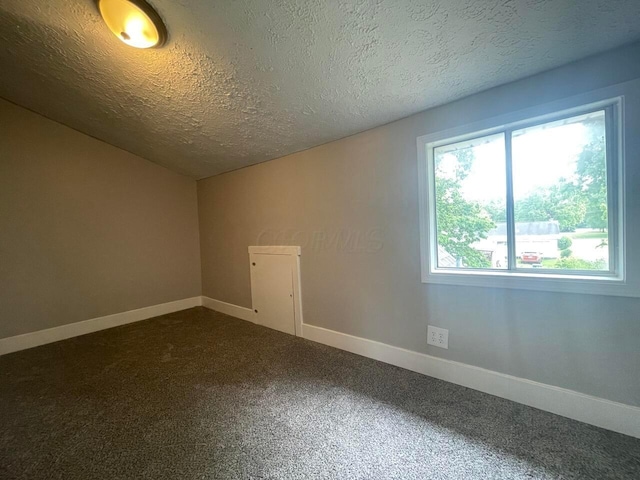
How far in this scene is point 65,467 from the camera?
3.96 ft

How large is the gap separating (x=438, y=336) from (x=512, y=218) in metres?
0.93

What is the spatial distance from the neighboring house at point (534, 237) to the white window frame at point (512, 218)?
0.13 ft

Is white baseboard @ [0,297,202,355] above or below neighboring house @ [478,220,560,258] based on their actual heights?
below

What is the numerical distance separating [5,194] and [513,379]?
4.68m

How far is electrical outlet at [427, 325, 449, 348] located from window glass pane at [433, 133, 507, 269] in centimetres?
47

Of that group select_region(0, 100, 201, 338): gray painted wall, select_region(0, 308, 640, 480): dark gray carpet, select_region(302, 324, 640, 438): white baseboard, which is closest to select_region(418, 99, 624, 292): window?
select_region(302, 324, 640, 438): white baseboard

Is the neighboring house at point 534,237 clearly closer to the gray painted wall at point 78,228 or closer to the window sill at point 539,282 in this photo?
the window sill at point 539,282

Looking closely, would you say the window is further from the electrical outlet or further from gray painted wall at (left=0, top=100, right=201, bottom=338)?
gray painted wall at (left=0, top=100, right=201, bottom=338)

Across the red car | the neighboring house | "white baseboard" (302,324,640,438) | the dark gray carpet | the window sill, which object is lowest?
the dark gray carpet

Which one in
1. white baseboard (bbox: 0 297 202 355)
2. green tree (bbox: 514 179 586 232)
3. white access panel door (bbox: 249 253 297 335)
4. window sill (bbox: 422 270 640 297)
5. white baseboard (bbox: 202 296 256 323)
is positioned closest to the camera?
window sill (bbox: 422 270 640 297)

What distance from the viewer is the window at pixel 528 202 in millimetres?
1360

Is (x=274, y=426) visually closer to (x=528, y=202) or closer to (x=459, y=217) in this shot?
(x=459, y=217)

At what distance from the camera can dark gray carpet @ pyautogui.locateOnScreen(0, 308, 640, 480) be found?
1166 mm

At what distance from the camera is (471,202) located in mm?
1769
